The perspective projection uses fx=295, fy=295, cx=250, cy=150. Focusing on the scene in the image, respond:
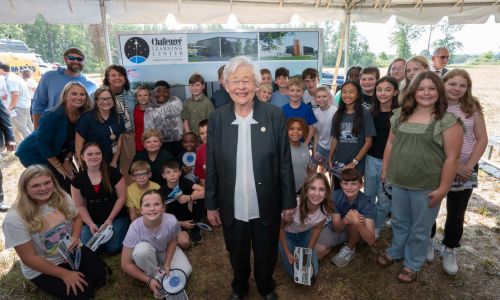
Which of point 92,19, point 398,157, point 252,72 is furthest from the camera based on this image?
point 92,19

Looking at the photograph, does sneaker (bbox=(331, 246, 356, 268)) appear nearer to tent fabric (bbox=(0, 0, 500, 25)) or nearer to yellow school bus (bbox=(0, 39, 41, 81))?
tent fabric (bbox=(0, 0, 500, 25))

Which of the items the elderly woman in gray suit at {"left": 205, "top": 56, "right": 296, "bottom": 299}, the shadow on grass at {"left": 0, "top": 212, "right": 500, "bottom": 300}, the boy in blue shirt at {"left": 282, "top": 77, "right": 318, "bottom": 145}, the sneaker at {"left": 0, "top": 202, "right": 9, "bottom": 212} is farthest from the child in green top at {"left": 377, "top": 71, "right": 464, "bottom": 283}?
the sneaker at {"left": 0, "top": 202, "right": 9, "bottom": 212}

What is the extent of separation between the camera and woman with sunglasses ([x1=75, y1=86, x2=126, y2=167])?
3.30m

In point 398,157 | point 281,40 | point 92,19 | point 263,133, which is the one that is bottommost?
point 398,157

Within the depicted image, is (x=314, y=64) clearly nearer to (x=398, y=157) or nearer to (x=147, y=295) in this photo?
(x=398, y=157)

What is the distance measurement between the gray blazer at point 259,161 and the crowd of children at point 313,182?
0.71 meters

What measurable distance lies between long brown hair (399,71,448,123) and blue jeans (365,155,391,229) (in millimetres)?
881

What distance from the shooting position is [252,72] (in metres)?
1.85

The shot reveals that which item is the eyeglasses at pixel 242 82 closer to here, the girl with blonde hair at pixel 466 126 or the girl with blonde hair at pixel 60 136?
the girl with blonde hair at pixel 466 126

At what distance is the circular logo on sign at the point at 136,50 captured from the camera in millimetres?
4602

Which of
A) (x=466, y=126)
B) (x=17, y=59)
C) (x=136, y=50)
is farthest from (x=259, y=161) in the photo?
(x=17, y=59)

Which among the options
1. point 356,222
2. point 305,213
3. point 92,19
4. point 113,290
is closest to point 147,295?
point 113,290

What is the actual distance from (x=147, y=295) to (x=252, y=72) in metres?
2.16

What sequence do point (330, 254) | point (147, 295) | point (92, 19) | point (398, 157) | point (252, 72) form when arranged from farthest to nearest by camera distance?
point (92, 19) < point (330, 254) < point (147, 295) < point (398, 157) < point (252, 72)
